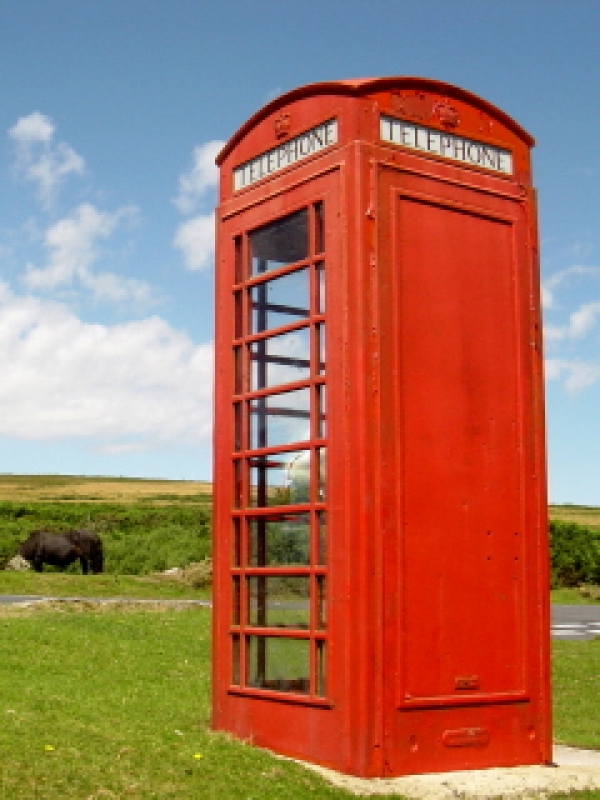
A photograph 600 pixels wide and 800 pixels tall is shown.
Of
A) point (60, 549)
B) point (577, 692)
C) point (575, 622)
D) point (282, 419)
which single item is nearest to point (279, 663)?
point (282, 419)

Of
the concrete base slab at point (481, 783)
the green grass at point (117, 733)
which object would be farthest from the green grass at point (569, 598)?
the concrete base slab at point (481, 783)

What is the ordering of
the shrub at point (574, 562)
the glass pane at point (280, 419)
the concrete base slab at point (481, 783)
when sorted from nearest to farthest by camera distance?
the concrete base slab at point (481, 783) < the glass pane at point (280, 419) < the shrub at point (574, 562)

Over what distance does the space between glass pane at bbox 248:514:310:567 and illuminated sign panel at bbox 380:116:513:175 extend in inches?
101

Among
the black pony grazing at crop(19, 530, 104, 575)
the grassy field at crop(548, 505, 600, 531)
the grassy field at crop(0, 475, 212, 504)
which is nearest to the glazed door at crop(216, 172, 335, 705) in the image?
the black pony grazing at crop(19, 530, 104, 575)

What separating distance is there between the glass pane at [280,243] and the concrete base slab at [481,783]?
3390 mm

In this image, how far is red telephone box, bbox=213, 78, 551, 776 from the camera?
7.31m

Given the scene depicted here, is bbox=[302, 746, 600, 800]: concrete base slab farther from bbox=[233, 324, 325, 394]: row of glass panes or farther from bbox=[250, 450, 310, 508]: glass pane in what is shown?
bbox=[233, 324, 325, 394]: row of glass panes

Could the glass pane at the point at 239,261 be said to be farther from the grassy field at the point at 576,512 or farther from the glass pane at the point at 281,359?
the grassy field at the point at 576,512

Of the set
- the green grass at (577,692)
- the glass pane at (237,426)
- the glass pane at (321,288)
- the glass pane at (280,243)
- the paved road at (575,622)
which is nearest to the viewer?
the glass pane at (321,288)

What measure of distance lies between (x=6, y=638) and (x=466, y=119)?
853 cm

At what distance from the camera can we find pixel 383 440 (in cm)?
734

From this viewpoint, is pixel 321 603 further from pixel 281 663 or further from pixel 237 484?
pixel 237 484

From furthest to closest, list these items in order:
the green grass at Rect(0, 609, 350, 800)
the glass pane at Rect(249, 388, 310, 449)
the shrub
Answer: the shrub < the glass pane at Rect(249, 388, 310, 449) < the green grass at Rect(0, 609, 350, 800)

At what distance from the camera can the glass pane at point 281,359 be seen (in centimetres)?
788
